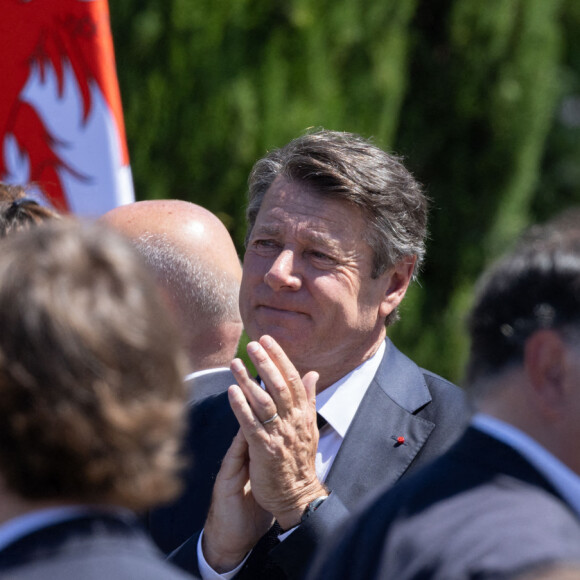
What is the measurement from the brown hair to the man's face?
1545mm

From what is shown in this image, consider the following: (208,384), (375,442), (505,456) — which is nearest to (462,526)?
(505,456)

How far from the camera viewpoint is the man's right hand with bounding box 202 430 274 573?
234cm

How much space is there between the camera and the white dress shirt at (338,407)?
2.67 meters

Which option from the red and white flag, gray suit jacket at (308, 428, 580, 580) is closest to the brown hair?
gray suit jacket at (308, 428, 580, 580)

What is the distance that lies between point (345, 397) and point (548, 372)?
138 centimetres

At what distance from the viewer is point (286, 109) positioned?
5617 mm

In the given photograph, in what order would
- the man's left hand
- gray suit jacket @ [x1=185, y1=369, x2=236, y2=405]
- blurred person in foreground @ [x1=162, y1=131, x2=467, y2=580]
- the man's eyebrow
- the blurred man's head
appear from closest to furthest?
1. the blurred man's head
2. the man's left hand
3. blurred person in foreground @ [x1=162, y1=131, x2=467, y2=580]
4. the man's eyebrow
5. gray suit jacket @ [x1=185, y1=369, x2=236, y2=405]

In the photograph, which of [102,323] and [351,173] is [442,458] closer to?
[102,323]

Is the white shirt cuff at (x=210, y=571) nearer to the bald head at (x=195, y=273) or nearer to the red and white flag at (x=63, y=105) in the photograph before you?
the bald head at (x=195, y=273)

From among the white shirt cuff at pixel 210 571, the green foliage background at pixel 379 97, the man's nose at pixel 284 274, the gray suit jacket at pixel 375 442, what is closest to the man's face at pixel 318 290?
the man's nose at pixel 284 274

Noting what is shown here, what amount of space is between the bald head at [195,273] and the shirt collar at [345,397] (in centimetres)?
60

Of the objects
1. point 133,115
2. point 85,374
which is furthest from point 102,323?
point 133,115

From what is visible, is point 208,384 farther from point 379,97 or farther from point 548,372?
point 379,97

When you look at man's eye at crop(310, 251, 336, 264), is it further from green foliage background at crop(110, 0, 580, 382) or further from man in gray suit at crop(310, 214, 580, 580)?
green foliage background at crop(110, 0, 580, 382)
